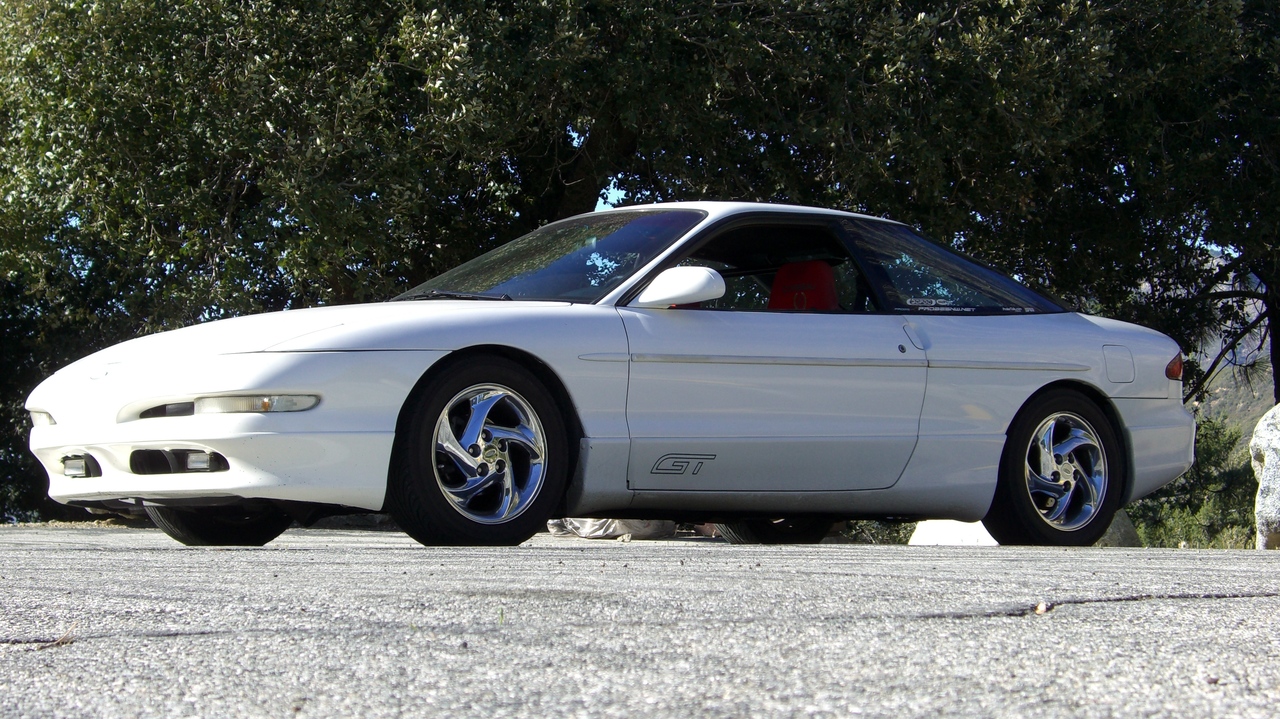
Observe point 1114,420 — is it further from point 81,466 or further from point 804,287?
point 81,466

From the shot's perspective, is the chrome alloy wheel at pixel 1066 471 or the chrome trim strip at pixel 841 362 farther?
the chrome alloy wheel at pixel 1066 471

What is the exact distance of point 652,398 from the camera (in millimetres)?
5484

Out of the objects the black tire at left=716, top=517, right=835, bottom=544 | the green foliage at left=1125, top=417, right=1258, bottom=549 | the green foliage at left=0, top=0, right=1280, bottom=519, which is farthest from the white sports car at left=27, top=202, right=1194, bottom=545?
the green foliage at left=1125, top=417, right=1258, bottom=549

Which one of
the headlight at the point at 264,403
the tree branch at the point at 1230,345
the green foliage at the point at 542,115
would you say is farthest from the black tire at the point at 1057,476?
the tree branch at the point at 1230,345

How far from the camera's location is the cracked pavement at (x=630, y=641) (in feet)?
6.77

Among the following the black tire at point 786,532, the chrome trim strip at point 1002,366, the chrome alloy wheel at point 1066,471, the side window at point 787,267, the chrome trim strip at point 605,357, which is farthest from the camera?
the black tire at point 786,532

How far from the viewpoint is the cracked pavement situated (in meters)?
2.06

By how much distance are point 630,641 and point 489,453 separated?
8.83 ft

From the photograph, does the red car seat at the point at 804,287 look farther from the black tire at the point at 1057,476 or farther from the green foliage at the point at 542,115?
the green foliage at the point at 542,115

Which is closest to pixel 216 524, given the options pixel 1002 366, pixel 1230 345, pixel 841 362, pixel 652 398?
pixel 652 398

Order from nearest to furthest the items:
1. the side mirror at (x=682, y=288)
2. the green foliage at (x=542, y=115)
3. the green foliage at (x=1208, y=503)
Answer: the side mirror at (x=682, y=288), the green foliage at (x=542, y=115), the green foliage at (x=1208, y=503)

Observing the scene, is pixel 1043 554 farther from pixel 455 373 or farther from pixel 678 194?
pixel 678 194

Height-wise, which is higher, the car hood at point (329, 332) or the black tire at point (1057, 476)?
the car hood at point (329, 332)

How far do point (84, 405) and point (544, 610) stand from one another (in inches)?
121
